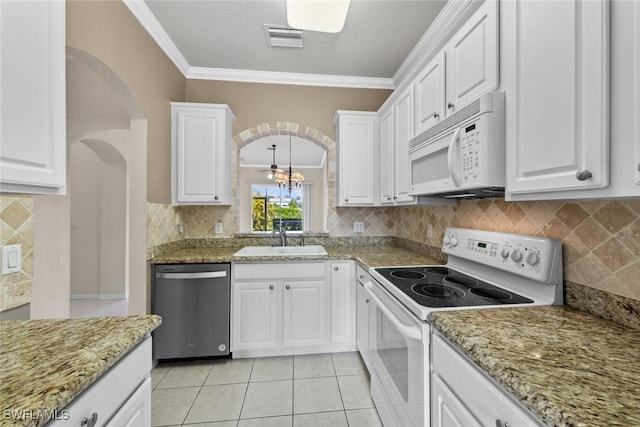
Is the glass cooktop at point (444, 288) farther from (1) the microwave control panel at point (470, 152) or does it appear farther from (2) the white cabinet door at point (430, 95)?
(2) the white cabinet door at point (430, 95)

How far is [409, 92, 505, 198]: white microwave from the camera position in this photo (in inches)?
44.7

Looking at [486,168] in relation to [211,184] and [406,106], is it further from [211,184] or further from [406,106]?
[211,184]

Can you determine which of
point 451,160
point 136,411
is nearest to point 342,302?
point 451,160

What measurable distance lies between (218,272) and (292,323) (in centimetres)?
77

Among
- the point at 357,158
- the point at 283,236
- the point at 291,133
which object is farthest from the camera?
the point at 291,133

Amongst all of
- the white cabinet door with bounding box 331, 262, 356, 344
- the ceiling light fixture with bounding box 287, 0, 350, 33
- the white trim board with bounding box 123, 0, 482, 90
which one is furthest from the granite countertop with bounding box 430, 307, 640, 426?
the white trim board with bounding box 123, 0, 482, 90

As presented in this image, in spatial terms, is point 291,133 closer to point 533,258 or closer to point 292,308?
point 292,308

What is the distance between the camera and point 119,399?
0.84 meters

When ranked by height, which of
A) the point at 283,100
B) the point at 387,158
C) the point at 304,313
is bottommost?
the point at 304,313

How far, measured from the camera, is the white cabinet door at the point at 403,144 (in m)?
2.01

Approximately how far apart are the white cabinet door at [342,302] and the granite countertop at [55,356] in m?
1.63

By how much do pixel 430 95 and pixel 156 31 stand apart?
2.17 metres

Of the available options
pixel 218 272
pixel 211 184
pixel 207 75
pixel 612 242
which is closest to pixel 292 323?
pixel 218 272

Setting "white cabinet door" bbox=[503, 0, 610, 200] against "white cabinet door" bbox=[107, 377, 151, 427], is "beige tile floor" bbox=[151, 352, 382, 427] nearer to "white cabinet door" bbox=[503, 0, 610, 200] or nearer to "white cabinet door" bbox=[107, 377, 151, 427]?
"white cabinet door" bbox=[107, 377, 151, 427]
